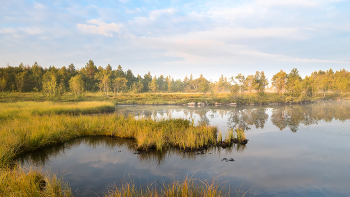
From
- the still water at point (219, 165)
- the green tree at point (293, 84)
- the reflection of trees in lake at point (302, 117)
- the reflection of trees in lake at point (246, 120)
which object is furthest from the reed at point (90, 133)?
the green tree at point (293, 84)

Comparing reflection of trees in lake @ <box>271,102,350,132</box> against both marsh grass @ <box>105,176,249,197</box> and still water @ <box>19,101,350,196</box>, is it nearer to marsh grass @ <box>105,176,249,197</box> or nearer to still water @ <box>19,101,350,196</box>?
still water @ <box>19,101,350,196</box>

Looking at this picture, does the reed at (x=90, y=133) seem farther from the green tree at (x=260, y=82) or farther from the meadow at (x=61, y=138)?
the green tree at (x=260, y=82)

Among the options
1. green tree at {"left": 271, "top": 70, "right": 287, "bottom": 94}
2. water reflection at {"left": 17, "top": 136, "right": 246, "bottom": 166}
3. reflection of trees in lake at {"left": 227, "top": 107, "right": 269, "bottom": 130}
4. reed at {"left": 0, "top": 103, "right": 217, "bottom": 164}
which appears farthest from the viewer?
green tree at {"left": 271, "top": 70, "right": 287, "bottom": 94}

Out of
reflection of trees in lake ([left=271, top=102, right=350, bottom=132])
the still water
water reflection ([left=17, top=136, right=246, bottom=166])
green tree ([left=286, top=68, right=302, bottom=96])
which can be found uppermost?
green tree ([left=286, top=68, right=302, bottom=96])

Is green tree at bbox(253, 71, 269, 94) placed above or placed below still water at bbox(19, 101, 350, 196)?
above

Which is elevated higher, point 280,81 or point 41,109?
point 280,81

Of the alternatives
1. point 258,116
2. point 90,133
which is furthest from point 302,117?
point 90,133

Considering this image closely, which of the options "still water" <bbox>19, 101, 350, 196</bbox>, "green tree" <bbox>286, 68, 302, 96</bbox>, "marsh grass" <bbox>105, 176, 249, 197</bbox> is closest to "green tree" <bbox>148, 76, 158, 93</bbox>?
"green tree" <bbox>286, 68, 302, 96</bbox>

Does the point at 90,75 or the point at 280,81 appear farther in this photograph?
the point at 90,75

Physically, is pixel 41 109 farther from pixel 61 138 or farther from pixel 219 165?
pixel 219 165

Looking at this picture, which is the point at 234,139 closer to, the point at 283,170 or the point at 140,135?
the point at 283,170

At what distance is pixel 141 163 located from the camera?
9.16m

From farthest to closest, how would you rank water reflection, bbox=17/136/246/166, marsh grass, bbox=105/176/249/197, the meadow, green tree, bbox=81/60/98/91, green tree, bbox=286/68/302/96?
green tree, bbox=81/60/98/91 → green tree, bbox=286/68/302/96 → water reflection, bbox=17/136/246/166 → the meadow → marsh grass, bbox=105/176/249/197

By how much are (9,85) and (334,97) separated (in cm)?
11366
